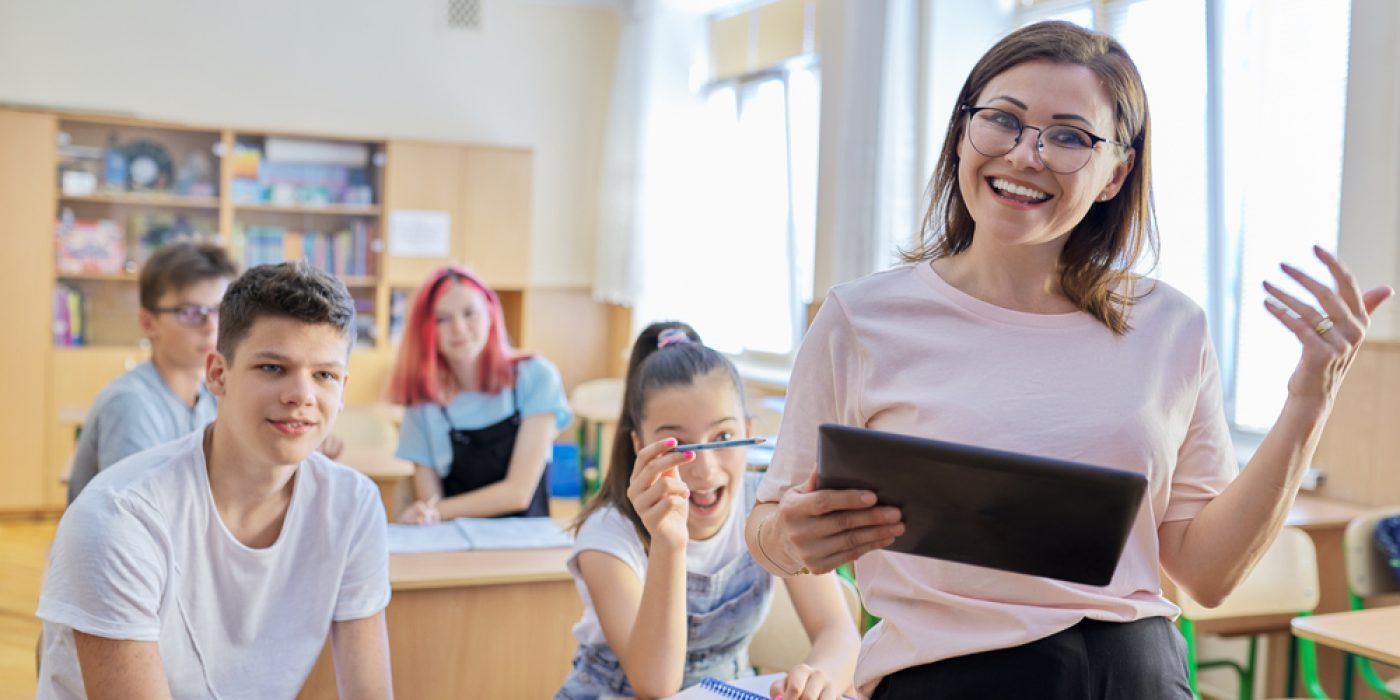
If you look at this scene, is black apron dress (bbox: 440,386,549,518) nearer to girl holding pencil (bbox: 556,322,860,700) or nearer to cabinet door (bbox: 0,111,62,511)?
girl holding pencil (bbox: 556,322,860,700)

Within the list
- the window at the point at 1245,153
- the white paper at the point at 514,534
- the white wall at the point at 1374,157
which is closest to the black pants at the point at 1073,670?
the white paper at the point at 514,534

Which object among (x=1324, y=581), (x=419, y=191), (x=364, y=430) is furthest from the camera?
(x=419, y=191)

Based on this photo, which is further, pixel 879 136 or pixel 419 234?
pixel 419 234

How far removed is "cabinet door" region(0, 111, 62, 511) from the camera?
6.38 metres

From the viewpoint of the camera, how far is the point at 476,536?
9.58ft

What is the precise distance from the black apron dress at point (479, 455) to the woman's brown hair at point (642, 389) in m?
1.37

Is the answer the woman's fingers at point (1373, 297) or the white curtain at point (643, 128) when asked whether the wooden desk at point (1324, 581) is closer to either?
the woman's fingers at point (1373, 297)

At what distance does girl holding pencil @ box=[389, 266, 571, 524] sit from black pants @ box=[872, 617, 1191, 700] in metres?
2.46

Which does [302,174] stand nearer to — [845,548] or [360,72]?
[360,72]

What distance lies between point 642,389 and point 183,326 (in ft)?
4.67

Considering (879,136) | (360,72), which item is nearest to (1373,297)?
(879,136)

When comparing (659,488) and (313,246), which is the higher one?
(313,246)

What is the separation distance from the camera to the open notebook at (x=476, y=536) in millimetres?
2809

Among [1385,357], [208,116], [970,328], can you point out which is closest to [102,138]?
[208,116]
